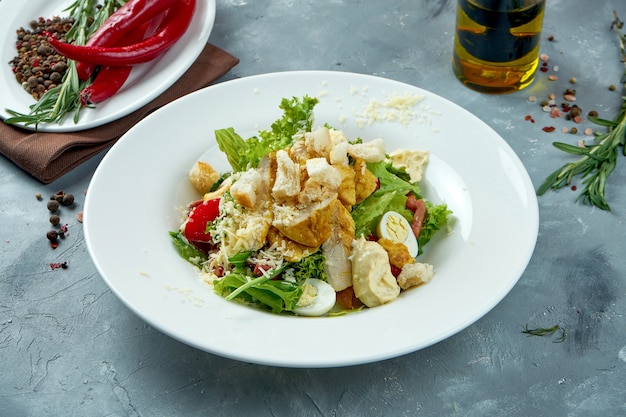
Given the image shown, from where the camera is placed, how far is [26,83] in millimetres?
4957

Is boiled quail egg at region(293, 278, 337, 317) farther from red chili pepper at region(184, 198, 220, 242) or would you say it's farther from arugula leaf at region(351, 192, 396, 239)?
red chili pepper at region(184, 198, 220, 242)

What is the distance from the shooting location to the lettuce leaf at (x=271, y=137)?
3.73 meters

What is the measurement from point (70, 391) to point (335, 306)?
4.02 ft

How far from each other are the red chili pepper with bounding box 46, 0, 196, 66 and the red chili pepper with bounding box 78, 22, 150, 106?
2.0 inches

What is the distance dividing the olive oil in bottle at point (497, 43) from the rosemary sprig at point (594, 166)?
0.60m

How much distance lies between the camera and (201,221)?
3678 millimetres

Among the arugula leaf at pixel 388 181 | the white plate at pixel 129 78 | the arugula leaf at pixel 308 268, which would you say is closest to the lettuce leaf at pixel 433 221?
the arugula leaf at pixel 388 181

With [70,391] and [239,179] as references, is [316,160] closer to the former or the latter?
[239,179]

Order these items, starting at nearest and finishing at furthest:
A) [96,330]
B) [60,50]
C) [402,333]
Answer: [402,333], [96,330], [60,50]

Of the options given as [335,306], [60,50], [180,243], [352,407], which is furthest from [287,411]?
[60,50]

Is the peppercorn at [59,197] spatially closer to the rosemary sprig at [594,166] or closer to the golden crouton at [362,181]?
the golden crouton at [362,181]

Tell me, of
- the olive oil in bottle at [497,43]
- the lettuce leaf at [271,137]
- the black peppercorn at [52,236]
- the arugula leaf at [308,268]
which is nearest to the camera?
the arugula leaf at [308,268]

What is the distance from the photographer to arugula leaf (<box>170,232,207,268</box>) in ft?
11.9

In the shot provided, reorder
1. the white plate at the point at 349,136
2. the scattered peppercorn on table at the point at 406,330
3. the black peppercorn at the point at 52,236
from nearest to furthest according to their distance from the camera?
the white plate at the point at 349,136, the scattered peppercorn on table at the point at 406,330, the black peppercorn at the point at 52,236
